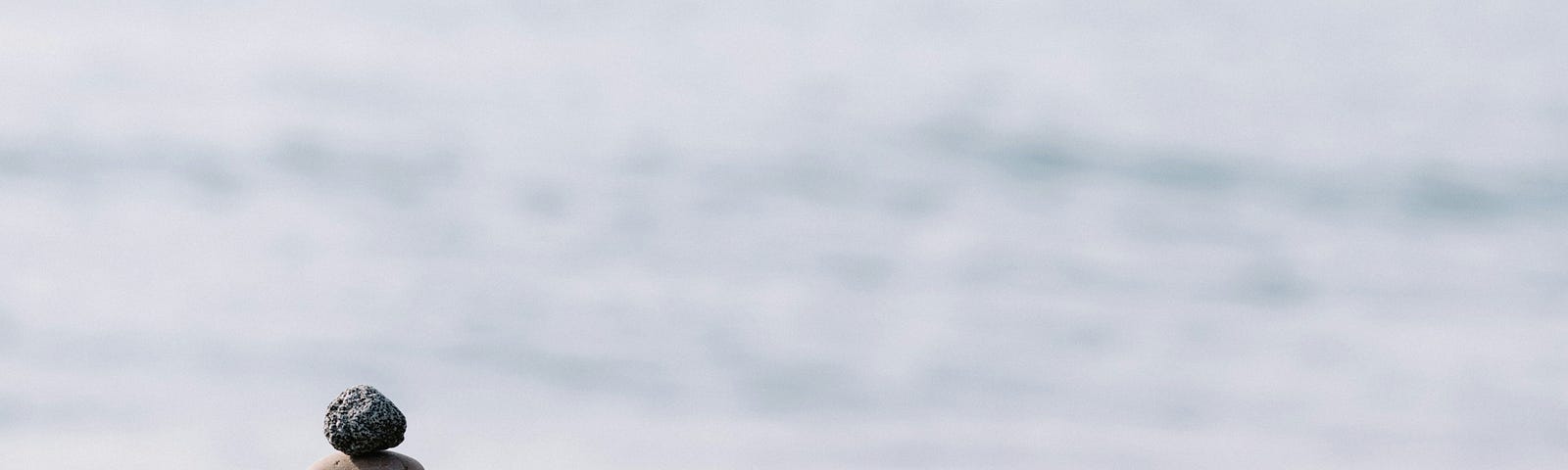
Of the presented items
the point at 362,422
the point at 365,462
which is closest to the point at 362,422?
the point at 362,422

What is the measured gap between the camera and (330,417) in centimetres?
3130

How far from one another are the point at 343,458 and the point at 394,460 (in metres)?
0.82

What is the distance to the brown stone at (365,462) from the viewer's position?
3144cm

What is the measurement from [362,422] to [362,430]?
13 cm

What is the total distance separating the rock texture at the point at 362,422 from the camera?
3103 centimetres

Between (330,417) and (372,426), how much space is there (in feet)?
2.62

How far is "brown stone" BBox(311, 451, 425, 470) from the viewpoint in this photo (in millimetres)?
31438

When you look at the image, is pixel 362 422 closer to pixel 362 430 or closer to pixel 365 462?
pixel 362 430

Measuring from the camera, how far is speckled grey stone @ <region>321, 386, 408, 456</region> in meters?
31.0

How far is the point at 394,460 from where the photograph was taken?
31750 mm

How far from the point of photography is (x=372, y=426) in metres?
31.0

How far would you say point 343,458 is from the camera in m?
31.6

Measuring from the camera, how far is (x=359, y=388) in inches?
1238

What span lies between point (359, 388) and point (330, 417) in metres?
0.65
